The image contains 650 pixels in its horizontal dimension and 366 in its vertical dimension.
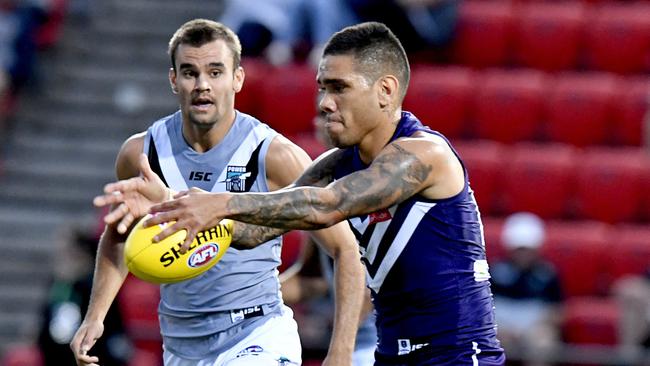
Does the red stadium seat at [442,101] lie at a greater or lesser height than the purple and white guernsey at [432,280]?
greater

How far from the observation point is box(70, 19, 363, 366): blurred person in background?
6.50 meters

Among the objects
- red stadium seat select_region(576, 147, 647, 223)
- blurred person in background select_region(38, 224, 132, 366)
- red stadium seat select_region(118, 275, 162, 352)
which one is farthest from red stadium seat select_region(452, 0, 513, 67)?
blurred person in background select_region(38, 224, 132, 366)

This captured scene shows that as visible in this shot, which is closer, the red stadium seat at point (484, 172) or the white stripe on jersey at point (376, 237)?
the white stripe on jersey at point (376, 237)

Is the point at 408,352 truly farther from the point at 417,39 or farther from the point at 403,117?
the point at 417,39

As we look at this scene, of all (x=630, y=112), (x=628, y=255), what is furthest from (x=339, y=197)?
(x=630, y=112)

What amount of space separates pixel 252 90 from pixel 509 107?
2.42m

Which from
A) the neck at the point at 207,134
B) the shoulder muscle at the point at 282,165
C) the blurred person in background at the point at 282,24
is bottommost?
the shoulder muscle at the point at 282,165

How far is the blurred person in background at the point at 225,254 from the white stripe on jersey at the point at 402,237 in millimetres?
816

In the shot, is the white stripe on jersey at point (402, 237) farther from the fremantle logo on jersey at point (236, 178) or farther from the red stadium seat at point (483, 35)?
the red stadium seat at point (483, 35)

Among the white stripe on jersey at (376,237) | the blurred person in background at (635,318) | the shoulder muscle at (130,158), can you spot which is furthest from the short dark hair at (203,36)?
the blurred person in background at (635,318)

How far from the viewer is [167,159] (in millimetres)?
6633

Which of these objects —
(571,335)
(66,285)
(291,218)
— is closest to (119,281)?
(291,218)

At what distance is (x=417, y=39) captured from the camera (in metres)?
13.0

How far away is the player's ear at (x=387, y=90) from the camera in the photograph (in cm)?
563
